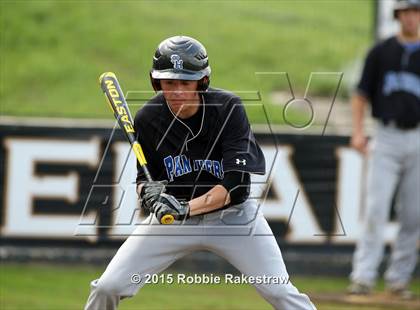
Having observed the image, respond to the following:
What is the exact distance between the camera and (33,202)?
968 cm

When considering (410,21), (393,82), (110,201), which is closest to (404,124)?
(393,82)

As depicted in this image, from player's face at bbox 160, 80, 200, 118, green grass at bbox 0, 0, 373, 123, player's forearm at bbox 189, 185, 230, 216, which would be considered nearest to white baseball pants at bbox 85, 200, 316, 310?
player's forearm at bbox 189, 185, 230, 216

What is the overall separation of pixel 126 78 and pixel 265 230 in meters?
7.58

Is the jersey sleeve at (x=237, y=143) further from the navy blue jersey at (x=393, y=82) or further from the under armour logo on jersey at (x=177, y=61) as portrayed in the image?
Result: the navy blue jersey at (x=393, y=82)

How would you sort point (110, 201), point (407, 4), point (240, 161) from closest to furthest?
point (240, 161) → point (407, 4) → point (110, 201)

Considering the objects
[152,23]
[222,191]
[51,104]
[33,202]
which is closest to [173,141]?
[222,191]

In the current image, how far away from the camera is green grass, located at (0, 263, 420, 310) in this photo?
8500mm

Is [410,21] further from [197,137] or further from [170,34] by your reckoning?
[170,34]

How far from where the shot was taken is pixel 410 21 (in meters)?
8.73

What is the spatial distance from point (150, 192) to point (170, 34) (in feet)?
27.8

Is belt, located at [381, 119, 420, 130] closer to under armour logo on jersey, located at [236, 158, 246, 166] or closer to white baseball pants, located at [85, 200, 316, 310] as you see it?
white baseball pants, located at [85, 200, 316, 310]

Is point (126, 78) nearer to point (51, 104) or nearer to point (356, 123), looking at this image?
point (51, 104)

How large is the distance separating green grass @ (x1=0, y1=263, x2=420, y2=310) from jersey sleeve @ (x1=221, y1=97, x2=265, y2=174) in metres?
2.68

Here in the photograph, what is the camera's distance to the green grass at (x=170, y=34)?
44.5 feet
